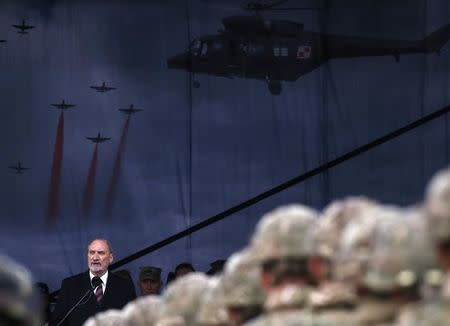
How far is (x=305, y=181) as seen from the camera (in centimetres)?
1390

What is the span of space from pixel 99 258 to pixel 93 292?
0.27 metres

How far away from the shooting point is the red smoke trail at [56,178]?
45.9ft

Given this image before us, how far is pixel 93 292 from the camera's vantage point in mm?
10031

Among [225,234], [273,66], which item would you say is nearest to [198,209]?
[225,234]

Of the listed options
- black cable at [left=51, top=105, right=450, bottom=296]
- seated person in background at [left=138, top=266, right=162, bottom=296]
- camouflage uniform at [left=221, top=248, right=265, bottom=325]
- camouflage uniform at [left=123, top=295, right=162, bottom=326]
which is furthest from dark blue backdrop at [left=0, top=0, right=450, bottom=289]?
camouflage uniform at [left=221, top=248, right=265, bottom=325]

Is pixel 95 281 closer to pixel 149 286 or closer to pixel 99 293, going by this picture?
pixel 99 293

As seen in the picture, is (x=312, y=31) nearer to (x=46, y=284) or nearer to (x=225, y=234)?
(x=225, y=234)

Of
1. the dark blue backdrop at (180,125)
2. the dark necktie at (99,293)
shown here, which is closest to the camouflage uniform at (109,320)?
the dark necktie at (99,293)

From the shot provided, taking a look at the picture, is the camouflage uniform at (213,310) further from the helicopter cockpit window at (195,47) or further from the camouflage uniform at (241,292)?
the helicopter cockpit window at (195,47)

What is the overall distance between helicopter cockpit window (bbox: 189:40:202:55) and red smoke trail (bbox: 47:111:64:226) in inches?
52.7

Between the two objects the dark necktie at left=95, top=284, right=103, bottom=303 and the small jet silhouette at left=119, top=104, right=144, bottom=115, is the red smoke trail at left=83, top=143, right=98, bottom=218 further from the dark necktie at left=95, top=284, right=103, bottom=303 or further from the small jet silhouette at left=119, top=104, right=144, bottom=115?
the dark necktie at left=95, top=284, right=103, bottom=303

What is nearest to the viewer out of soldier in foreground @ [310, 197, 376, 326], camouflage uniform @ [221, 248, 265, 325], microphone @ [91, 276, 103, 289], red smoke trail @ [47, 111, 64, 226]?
soldier in foreground @ [310, 197, 376, 326]

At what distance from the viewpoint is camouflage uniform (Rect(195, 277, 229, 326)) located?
515 cm

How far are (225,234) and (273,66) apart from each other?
1.54m
